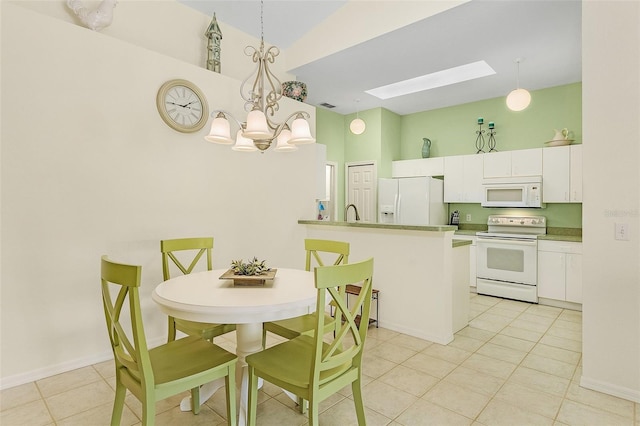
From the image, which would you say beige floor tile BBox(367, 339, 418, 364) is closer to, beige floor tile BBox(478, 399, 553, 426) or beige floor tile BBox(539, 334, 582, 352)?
→ beige floor tile BBox(478, 399, 553, 426)

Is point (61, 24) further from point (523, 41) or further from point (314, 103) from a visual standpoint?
point (523, 41)

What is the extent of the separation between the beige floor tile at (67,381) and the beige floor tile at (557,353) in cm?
346

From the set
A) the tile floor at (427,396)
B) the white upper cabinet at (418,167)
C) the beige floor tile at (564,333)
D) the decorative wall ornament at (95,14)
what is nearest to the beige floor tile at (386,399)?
the tile floor at (427,396)

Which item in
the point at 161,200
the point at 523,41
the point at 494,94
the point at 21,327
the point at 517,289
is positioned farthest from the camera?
the point at 494,94

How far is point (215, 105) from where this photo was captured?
10.9 ft

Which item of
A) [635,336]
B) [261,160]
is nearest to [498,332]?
[635,336]

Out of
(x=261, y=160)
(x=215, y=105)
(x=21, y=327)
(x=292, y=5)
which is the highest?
(x=292, y=5)

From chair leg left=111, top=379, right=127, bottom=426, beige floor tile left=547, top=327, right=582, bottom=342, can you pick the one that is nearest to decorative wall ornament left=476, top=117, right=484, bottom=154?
beige floor tile left=547, top=327, right=582, bottom=342

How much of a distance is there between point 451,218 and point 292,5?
403cm

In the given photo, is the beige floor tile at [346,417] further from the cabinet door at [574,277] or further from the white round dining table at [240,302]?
the cabinet door at [574,277]

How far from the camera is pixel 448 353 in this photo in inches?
109

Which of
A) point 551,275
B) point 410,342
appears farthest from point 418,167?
point 410,342

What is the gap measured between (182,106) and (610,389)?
3.91 metres

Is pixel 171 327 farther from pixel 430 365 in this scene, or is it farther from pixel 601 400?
pixel 601 400
